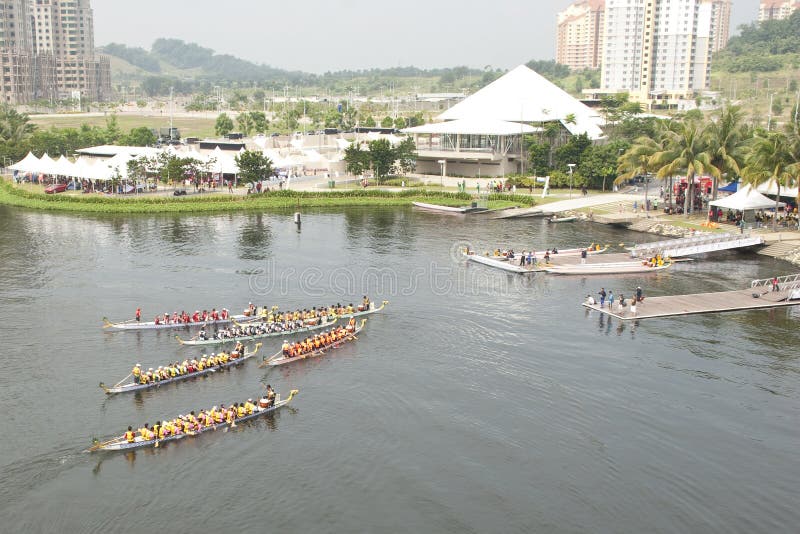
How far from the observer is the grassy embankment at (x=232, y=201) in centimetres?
8506

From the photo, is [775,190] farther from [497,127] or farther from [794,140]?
[497,127]

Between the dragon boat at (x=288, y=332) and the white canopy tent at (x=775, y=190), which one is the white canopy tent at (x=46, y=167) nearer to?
the dragon boat at (x=288, y=332)

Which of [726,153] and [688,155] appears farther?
[726,153]

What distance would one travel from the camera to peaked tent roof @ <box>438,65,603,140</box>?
374 feet

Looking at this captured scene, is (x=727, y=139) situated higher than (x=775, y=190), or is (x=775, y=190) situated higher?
(x=727, y=139)

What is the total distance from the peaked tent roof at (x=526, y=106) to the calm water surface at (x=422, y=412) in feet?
194

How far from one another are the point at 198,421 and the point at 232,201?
56739 mm

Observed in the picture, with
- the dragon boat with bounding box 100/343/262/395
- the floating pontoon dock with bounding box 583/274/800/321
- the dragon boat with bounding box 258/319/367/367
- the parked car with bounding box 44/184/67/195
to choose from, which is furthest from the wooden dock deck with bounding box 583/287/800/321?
the parked car with bounding box 44/184/67/195

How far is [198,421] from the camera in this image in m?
34.0

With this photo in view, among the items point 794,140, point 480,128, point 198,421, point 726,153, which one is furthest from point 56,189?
point 794,140

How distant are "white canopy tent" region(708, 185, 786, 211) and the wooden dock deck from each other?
18713 mm

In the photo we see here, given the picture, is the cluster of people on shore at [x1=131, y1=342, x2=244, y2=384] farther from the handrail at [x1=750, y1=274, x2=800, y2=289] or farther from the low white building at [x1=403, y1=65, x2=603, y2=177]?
the low white building at [x1=403, y1=65, x2=603, y2=177]

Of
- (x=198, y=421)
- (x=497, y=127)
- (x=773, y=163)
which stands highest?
(x=497, y=127)

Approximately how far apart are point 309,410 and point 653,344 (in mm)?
21313
